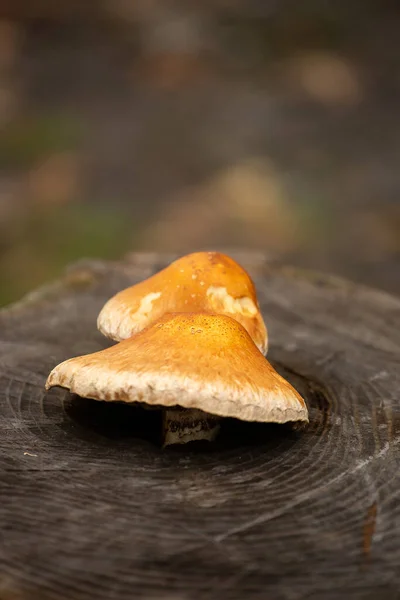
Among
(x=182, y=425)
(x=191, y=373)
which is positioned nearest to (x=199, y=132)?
(x=182, y=425)

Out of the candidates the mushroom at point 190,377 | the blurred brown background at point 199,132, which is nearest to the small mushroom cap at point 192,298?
the mushroom at point 190,377

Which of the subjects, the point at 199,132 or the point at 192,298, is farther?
the point at 199,132

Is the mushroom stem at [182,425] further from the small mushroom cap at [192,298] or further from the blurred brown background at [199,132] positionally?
the blurred brown background at [199,132]

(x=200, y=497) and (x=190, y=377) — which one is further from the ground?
(x=190, y=377)

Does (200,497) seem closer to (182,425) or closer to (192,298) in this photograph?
(182,425)

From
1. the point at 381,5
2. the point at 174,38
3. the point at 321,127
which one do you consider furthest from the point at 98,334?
the point at 381,5

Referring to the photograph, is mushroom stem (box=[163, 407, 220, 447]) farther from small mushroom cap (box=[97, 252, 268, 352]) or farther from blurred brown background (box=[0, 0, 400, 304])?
blurred brown background (box=[0, 0, 400, 304])

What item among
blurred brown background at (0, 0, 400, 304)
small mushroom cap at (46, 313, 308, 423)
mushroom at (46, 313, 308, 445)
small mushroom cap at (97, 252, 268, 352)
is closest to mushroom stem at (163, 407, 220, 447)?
mushroom at (46, 313, 308, 445)
